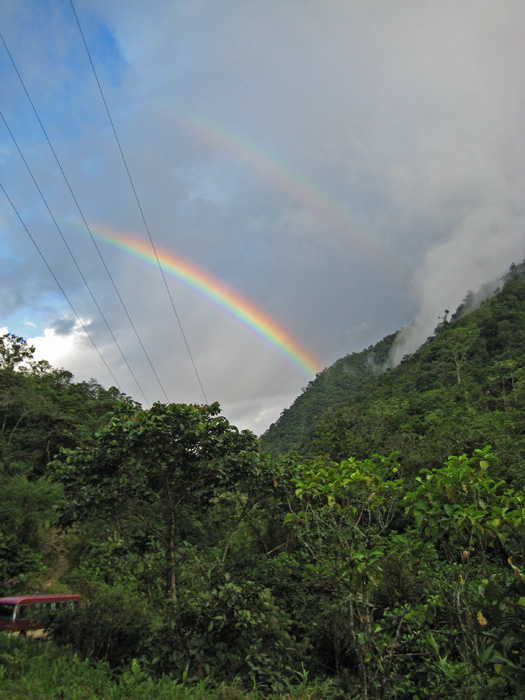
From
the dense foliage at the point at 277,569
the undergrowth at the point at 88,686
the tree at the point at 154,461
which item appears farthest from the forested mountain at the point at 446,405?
the undergrowth at the point at 88,686

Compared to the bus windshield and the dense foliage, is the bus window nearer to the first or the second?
the bus windshield

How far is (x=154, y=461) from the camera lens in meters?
8.38

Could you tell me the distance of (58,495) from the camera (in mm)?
21141

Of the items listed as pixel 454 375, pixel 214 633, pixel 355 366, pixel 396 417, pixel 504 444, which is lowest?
pixel 214 633

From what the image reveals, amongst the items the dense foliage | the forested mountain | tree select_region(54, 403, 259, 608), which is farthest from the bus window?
the forested mountain

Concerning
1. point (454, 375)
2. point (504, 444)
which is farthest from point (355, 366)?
point (504, 444)

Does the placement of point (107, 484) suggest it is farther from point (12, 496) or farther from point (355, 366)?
point (355, 366)

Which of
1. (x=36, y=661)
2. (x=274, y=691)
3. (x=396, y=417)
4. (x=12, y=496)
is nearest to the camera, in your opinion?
(x=274, y=691)

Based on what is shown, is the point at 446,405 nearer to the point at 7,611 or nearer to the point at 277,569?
the point at 277,569

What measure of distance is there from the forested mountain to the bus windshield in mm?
7526

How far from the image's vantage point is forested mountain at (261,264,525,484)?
21766 mm

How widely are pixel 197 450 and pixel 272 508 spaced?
251cm

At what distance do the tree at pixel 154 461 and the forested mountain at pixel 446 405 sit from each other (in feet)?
3.28

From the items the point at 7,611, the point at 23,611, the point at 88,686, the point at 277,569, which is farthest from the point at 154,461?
the point at 7,611
